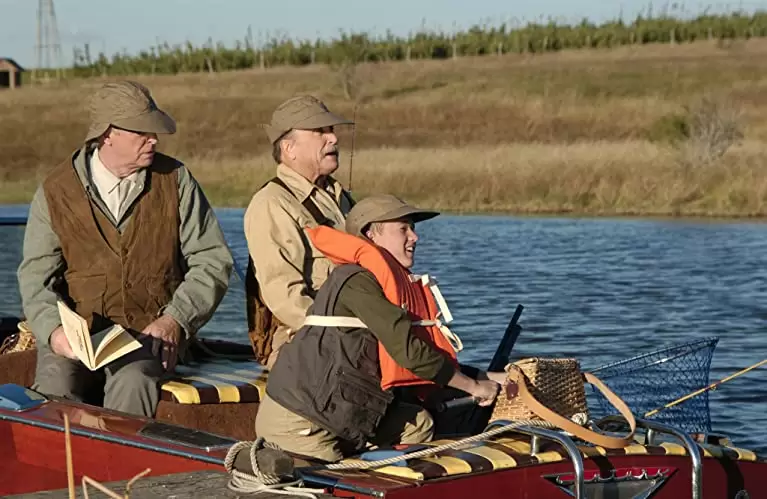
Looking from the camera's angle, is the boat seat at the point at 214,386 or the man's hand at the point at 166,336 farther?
the man's hand at the point at 166,336

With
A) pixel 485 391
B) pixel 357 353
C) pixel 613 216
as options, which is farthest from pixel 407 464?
pixel 613 216

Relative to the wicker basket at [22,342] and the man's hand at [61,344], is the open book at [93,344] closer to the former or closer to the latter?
the man's hand at [61,344]

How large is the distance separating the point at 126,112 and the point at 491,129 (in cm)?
3648

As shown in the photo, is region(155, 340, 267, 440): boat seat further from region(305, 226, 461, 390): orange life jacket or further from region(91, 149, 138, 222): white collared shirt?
region(305, 226, 461, 390): orange life jacket

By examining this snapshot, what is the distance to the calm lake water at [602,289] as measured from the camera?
10.0m

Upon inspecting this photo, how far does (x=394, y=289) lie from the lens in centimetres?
500

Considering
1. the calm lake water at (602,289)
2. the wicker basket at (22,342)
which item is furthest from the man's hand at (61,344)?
the calm lake water at (602,289)

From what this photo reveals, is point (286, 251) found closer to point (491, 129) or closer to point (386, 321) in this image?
point (386, 321)

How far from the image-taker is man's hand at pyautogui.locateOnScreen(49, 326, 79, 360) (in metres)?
5.79

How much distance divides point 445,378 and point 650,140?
27552 mm

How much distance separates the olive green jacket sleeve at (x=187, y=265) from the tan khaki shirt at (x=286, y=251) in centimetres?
21

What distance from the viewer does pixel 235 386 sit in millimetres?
5801

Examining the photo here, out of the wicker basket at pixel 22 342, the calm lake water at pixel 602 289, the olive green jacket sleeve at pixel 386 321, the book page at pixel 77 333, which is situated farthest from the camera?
the calm lake water at pixel 602 289

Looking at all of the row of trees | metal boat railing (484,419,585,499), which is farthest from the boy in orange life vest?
the row of trees
